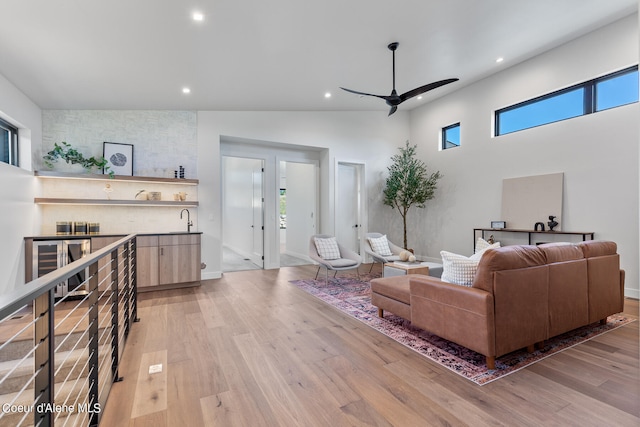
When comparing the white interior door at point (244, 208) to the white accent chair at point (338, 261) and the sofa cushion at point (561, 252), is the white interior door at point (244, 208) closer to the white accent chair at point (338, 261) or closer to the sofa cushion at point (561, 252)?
the white accent chair at point (338, 261)

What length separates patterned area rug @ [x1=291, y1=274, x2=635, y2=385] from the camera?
7.83 feet

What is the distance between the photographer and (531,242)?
5.32 metres

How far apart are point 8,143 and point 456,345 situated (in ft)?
18.9

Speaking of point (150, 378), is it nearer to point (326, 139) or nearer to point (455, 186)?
point (326, 139)

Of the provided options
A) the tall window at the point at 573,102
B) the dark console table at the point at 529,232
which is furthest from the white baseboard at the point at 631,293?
the tall window at the point at 573,102

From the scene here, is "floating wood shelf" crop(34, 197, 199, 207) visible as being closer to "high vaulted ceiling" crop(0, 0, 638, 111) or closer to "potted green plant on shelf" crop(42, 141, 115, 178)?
"potted green plant on shelf" crop(42, 141, 115, 178)

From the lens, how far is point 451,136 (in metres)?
6.99

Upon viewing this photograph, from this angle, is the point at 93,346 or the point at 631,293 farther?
the point at 631,293

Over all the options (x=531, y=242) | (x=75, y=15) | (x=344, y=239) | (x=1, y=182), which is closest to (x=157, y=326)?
(x=1, y=182)

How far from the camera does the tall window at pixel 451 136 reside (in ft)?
22.4

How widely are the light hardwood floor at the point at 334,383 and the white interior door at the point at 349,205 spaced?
4111mm

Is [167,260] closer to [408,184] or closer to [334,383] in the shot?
[334,383]

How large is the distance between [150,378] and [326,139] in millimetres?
5651

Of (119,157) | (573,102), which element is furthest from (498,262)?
(119,157)
